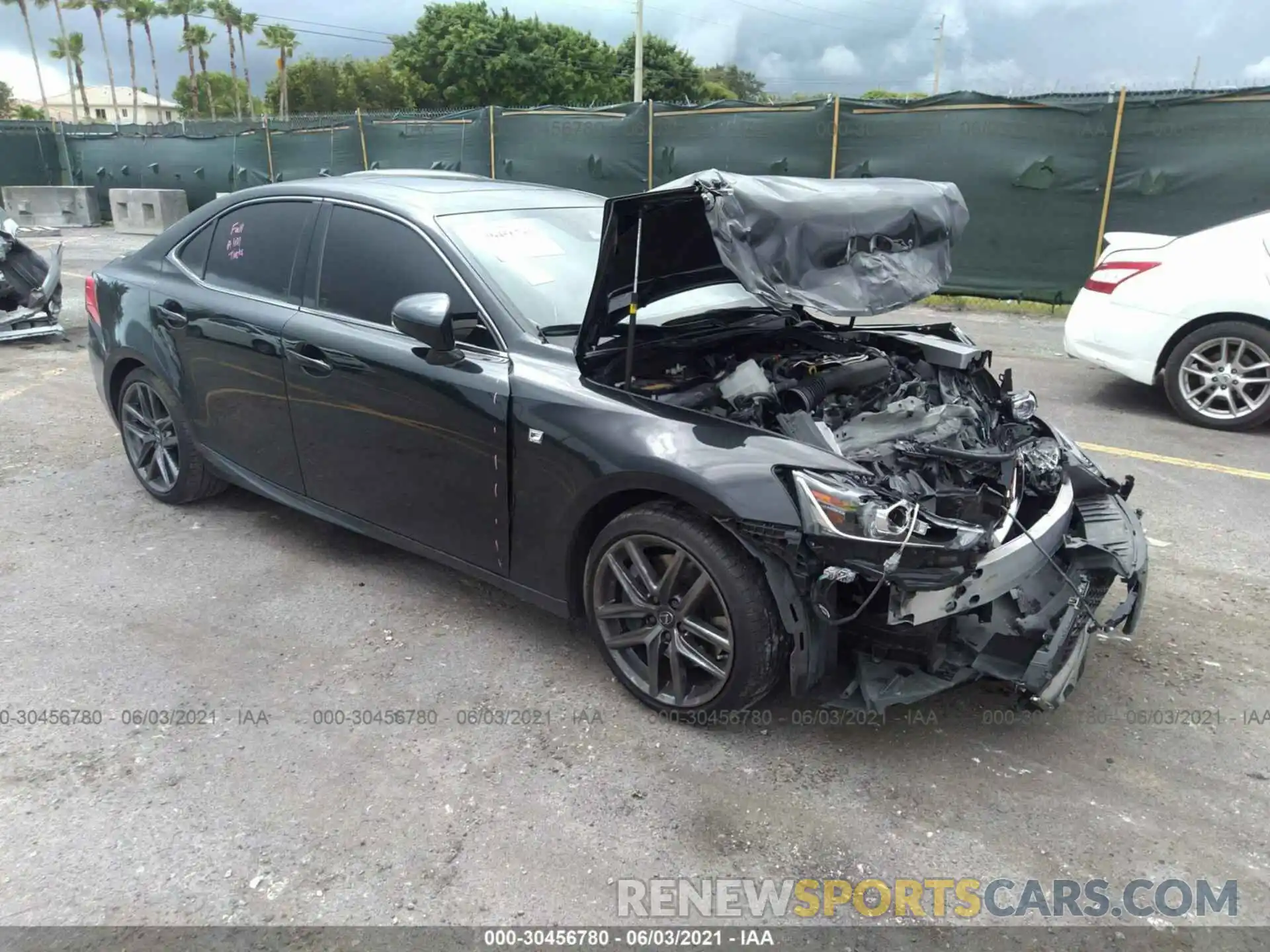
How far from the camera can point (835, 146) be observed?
38.2ft

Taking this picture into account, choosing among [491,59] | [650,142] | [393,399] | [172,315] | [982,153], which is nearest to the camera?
[393,399]

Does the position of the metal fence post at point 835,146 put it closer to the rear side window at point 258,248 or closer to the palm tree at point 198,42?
the rear side window at point 258,248

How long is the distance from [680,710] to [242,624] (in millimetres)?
1869

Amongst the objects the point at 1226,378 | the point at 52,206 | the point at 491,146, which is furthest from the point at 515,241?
the point at 52,206

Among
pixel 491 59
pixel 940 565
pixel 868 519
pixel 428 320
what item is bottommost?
pixel 940 565

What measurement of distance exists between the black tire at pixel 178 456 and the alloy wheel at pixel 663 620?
2535mm

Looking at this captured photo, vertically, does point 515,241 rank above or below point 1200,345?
above

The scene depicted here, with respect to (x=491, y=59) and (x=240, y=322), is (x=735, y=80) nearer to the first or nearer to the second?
(x=491, y=59)

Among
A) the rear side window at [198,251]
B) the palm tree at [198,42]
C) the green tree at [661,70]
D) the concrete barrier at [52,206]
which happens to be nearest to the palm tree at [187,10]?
the palm tree at [198,42]

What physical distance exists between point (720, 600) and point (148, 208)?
813 inches

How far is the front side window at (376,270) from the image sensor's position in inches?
138

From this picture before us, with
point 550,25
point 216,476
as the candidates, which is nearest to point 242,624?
point 216,476

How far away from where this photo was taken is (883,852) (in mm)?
2562

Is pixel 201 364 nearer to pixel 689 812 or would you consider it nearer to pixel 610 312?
pixel 610 312
